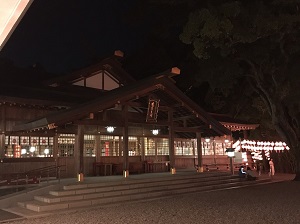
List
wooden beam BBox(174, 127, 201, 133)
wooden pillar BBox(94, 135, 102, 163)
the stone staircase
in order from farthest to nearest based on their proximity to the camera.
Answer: wooden pillar BBox(94, 135, 102, 163), wooden beam BBox(174, 127, 201, 133), the stone staircase

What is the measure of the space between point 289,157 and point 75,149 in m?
18.8

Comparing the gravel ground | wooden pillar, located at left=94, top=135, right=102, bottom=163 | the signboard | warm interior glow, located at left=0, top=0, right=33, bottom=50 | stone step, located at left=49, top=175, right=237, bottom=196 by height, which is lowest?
the gravel ground

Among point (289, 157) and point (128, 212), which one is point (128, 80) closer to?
point (128, 212)

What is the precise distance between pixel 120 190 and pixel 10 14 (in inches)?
419

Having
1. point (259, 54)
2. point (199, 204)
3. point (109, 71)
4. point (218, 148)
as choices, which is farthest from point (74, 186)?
point (218, 148)

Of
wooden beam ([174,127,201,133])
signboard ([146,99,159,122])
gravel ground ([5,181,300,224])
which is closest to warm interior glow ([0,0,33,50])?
gravel ground ([5,181,300,224])

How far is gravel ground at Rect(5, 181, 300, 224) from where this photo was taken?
29.8 ft

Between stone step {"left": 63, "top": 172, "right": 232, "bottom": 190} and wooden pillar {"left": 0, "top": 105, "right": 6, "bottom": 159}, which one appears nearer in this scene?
stone step {"left": 63, "top": 172, "right": 232, "bottom": 190}

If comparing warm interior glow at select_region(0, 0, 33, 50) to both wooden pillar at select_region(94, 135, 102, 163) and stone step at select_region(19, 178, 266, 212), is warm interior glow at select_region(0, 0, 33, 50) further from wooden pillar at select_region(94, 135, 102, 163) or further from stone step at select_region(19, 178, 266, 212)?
wooden pillar at select_region(94, 135, 102, 163)

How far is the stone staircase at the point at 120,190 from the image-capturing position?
436 inches

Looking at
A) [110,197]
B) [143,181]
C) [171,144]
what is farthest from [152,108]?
[110,197]

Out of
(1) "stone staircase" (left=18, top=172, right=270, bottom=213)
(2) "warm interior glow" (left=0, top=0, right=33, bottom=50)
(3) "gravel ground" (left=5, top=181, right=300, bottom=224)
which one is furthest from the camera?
(1) "stone staircase" (left=18, top=172, right=270, bottom=213)

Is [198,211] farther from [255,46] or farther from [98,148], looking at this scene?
[255,46]

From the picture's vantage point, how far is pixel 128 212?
10273 mm
